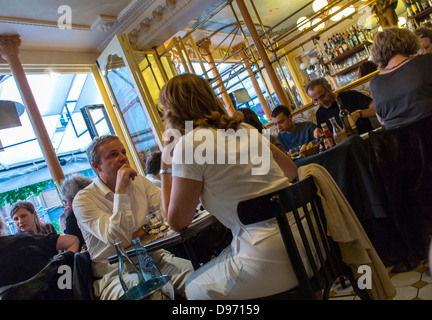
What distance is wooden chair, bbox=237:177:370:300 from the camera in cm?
109

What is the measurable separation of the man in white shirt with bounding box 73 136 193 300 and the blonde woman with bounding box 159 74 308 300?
0.48m

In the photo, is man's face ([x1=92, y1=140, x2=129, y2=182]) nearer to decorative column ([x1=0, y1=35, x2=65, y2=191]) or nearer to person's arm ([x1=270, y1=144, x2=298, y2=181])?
person's arm ([x1=270, y1=144, x2=298, y2=181])

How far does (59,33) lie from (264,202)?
480 centimetres

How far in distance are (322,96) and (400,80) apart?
128 centimetres

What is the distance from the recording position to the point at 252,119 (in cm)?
292

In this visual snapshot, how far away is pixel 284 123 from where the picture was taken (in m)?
3.55

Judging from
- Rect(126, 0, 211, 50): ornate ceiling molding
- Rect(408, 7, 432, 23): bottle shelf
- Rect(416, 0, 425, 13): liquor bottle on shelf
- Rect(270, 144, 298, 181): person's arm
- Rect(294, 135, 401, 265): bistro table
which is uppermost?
Rect(126, 0, 211, 50): ornate ceiling molding

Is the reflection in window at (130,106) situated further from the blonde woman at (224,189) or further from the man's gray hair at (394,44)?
the blonde woman at (224,189)

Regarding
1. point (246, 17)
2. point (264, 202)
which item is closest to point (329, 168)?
point (264, 202)

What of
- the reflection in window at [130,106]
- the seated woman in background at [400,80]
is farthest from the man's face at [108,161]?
the reflection in window at [130,106]

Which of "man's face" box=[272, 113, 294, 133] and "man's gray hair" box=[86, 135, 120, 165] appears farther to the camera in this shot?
"man's face" box=[272, 113, 294, 133]

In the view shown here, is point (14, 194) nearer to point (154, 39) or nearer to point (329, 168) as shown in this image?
point (154, 39)

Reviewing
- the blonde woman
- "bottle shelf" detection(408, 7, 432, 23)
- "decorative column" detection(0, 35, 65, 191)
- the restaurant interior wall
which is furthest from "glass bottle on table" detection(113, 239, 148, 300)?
"bottle shelf" detection(408, 7, 432, 23)

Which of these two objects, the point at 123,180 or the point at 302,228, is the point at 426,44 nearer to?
A: the point at 302,228
